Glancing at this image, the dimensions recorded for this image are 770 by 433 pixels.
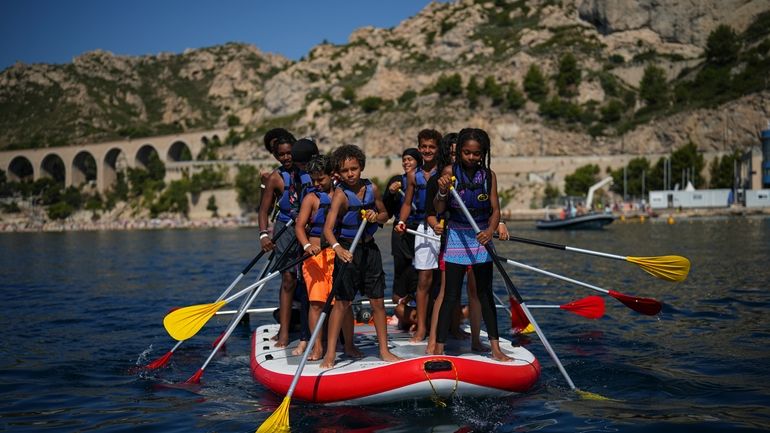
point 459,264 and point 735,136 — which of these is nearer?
point 459,264

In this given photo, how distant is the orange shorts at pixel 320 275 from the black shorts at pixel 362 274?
16cm

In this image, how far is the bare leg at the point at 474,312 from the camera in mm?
7309

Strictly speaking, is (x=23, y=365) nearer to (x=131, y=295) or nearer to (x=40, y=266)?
(x=131, y=295)

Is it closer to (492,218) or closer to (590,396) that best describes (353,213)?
(492,218)

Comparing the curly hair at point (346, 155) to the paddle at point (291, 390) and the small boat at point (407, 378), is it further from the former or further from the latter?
the small boat at point (407, 378)

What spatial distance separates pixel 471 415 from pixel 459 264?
4.77 ft

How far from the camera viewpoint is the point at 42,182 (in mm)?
112062

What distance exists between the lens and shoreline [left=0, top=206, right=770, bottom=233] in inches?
2302

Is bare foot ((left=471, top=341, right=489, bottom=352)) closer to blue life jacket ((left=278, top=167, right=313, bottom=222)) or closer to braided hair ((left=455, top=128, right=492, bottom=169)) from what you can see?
braided hair ((left=455, top=128, right=492, bottom=169))

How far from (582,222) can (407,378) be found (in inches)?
1597

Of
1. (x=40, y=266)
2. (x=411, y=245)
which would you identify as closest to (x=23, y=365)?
(x=411, y=245)

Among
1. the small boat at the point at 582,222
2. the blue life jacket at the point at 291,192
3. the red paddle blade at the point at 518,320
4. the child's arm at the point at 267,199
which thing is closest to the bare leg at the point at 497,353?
the blue life jacket at the point at 291,192

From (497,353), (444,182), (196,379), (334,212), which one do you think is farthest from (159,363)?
(444,182)

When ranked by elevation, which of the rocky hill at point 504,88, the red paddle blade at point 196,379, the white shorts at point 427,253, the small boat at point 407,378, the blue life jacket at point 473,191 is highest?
the rocky hill at point 504,88
